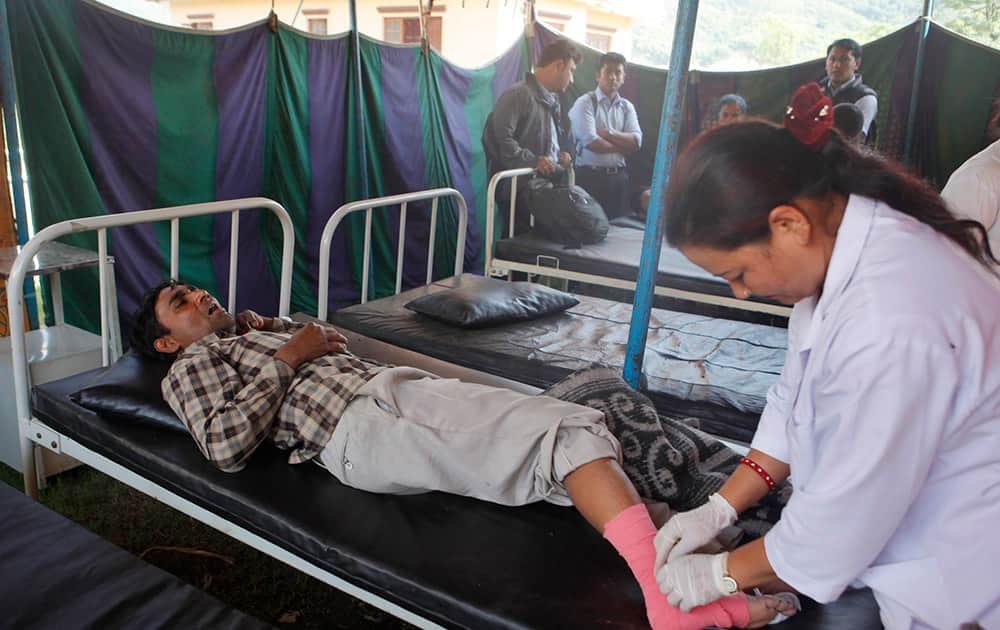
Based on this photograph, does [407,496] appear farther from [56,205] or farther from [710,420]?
[56,205]

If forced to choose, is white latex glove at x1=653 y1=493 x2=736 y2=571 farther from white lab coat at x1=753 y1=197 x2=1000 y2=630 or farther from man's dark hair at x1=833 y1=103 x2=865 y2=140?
man's dark hair at x1=833 y1=103 x2=865 y2=140

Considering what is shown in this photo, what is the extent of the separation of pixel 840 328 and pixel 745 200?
0.67ft

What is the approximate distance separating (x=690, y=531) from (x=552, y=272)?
2700 mm

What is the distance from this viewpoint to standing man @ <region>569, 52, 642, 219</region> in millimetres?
5164

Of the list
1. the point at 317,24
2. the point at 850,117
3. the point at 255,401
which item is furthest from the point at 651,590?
the point at 317,24

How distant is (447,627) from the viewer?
1322 mm

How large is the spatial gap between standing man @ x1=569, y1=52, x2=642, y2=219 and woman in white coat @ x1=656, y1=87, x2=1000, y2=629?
4.24 metres

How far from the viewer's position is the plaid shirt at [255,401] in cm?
167

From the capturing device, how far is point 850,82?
15.3 ft

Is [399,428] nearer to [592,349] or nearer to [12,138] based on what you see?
[592,349]

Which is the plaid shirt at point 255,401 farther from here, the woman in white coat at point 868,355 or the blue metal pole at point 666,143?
the woman in white coat at point 868,355

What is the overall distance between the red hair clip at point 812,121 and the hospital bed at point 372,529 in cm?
81

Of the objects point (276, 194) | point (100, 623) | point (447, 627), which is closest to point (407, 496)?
point (447, 627)

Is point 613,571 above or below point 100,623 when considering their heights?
above
